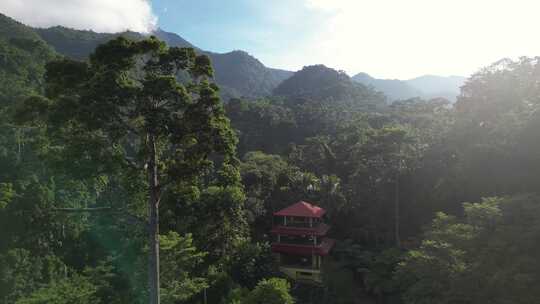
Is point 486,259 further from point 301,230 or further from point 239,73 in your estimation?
point 239,73

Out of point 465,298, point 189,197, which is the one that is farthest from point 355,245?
point 189,197

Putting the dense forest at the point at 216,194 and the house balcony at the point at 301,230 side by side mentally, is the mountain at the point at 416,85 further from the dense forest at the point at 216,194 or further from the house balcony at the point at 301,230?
the house balcony at the point at 301,230

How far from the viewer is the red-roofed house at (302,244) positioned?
21141 mm

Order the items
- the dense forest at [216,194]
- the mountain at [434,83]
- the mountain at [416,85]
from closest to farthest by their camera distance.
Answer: the dense forest at [216,194]
the mountain at [416,85]
the mountain at [434,83]

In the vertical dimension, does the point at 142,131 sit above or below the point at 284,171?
above

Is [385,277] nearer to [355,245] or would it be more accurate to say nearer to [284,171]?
[355,245]

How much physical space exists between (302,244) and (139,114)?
15470 mm

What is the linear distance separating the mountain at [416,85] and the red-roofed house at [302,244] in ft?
410

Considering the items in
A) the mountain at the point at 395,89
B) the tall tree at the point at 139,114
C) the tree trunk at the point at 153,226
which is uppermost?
the mountain at the point at 395,89

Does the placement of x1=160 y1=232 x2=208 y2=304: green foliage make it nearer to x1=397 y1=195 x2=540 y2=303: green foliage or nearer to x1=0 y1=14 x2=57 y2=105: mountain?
x1=397 y1=195 x2=540 y2=303: green foliage

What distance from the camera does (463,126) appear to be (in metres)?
21.8

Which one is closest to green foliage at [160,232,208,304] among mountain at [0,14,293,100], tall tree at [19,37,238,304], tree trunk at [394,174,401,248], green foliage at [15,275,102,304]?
green foliage at [15,275,102,304]

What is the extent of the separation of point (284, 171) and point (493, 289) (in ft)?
63.5

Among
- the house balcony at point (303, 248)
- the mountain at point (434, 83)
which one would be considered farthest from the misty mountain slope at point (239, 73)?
the house balcony at point (303, 248)
